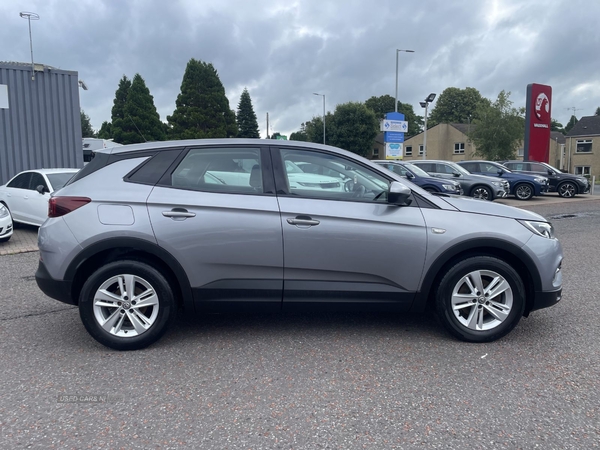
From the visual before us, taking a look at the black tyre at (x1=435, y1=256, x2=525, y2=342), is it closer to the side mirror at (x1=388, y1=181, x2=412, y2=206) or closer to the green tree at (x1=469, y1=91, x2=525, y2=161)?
the side mirror at (x1=388, y1=181, x2=412, y2=206)

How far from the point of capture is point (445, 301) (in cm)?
407

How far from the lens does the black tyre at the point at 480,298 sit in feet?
13.3

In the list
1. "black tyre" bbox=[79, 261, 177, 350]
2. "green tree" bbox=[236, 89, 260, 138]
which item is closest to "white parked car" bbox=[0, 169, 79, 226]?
"black tyre" bbox=[79, 261, 177, 350]

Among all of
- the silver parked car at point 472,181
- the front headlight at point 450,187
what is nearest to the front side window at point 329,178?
the front headlight at point 450,187

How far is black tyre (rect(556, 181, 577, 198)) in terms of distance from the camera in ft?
70.7

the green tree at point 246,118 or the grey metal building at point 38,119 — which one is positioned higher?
the green tree at point 246,118

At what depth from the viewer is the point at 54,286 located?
4.00m

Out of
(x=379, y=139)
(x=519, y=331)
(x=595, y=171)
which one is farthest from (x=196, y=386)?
(x=379, y=139)

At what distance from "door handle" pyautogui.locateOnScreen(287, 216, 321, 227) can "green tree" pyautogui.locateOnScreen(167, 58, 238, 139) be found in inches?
1845

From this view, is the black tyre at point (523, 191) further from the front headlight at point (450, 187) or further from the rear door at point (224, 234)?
the rear door at point (224, 234)

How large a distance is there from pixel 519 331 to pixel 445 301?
35.9 inches

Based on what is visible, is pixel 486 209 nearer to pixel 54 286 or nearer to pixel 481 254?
pixel 481 254

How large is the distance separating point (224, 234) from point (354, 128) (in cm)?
5669

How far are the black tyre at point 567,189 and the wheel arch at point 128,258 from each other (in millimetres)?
21464
